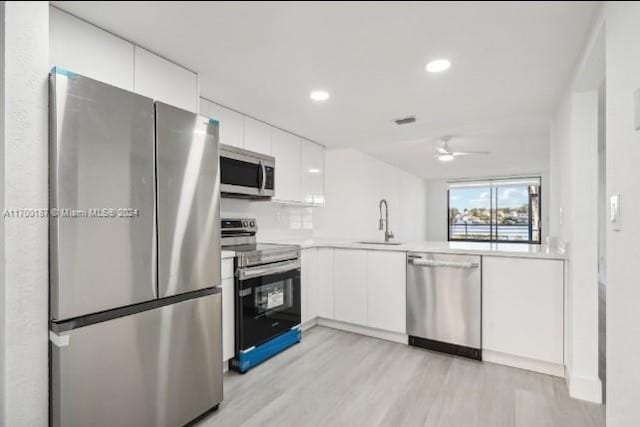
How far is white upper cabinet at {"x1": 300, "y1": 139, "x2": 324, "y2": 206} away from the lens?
355cm

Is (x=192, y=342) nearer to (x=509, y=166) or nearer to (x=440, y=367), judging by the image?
(x=440, y=367)

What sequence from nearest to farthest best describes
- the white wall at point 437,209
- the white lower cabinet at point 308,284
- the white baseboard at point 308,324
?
the white lower cabinet at point 308,284 → the white baseboard at point 308,324 → the white wall at point 437,209

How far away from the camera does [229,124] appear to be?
2.65 m

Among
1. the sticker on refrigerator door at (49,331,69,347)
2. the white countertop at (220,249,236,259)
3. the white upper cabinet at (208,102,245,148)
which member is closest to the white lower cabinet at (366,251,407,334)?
the white countertop at (220,249,236,259)

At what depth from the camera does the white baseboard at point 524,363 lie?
2.34m

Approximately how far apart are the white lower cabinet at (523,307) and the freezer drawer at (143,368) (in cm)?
202

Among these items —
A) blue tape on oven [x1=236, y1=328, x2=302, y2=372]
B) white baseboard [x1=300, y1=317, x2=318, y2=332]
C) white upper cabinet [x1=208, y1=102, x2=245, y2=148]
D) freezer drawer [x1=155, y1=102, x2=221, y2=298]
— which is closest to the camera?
freezer drawer [x1=155, y1=102, x2=221, y2=298]

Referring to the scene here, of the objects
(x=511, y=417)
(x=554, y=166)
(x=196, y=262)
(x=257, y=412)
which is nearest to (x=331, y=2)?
(x=196, y=262)

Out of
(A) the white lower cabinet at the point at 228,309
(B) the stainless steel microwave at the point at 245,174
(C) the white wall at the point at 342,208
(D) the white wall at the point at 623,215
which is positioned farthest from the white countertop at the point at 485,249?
(D) the white wall at the point at 623,215

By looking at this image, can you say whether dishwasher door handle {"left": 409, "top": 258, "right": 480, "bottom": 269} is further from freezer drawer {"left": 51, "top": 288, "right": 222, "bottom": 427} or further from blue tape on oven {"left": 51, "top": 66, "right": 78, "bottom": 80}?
blue tape on oven {"left": 51, "top": 66, "right": 78, "bottom": 80}

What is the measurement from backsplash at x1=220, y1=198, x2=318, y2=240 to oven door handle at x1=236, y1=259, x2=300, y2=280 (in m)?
0.59

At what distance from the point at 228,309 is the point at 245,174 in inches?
42.3

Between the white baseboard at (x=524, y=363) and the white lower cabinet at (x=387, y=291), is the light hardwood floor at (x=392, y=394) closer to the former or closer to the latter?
the white baseboard at (x=524, y=363)

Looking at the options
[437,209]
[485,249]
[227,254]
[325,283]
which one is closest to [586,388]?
[485,249]
